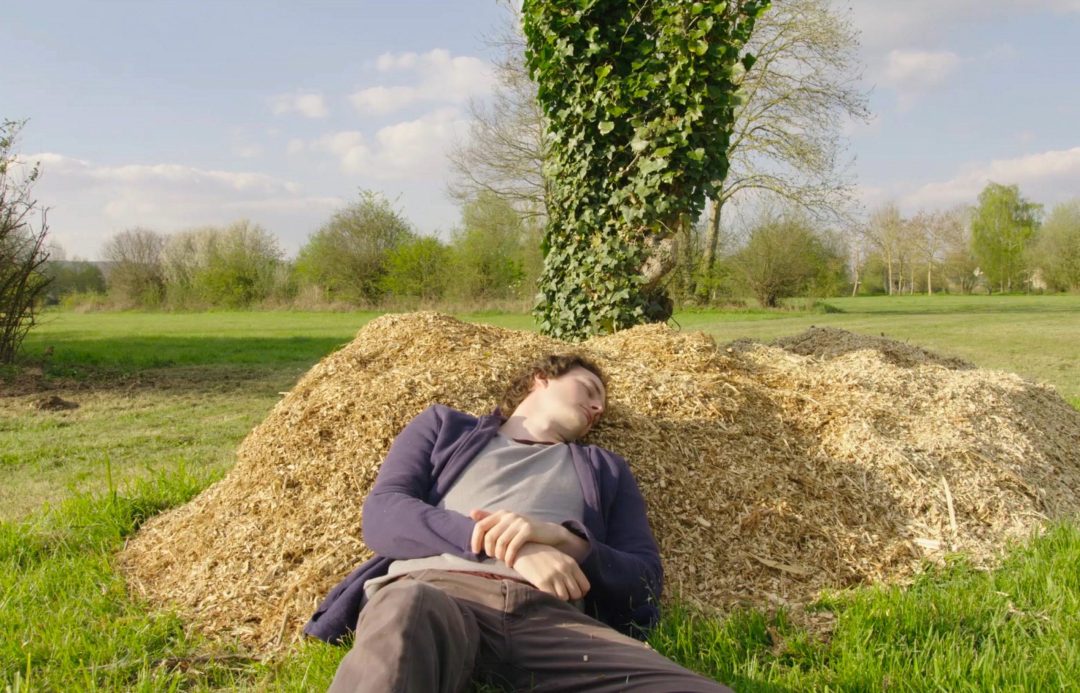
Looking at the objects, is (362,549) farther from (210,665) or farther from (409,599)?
(409,599)

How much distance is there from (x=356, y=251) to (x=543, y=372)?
3364cm

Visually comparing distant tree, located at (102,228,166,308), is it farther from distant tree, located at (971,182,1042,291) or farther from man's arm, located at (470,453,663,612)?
distant tree, located at (971,182,1042,291)

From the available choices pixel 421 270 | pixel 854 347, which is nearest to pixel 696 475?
pixel 854 347

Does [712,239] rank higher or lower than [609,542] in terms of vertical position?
higher

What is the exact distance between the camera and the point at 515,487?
270 cm

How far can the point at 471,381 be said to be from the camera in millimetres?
3838

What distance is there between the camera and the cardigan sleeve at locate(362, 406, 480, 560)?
96.7 inches

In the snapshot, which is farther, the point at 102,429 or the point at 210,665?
the point at 102,429

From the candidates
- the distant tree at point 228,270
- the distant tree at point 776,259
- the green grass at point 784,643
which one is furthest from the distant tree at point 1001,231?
the green grass at point 784,643

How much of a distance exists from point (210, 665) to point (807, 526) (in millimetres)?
2477

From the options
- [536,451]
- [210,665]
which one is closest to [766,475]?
[536,451]

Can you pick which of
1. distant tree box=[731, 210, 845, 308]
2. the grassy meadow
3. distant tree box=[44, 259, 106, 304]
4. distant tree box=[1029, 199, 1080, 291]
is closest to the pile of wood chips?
the grassy meadow

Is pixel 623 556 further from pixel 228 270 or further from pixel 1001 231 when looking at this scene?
pixel 1001 231

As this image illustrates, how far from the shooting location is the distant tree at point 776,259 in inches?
1153
